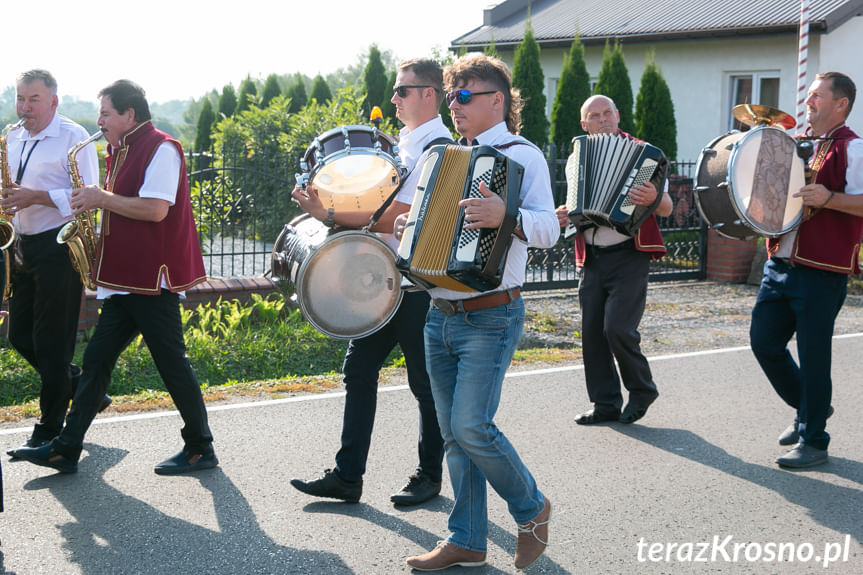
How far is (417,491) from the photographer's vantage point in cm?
475

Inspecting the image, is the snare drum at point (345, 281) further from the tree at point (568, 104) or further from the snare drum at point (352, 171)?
the tree at point (568, 104)

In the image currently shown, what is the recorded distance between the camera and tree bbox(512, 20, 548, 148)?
18125mm

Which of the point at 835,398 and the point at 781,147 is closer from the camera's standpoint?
the point at 781,147

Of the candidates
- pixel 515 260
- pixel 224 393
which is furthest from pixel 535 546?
pixel 224 393

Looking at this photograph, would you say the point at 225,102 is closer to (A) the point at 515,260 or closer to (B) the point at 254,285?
(B) the point at 254,285

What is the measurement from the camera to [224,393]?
684cm

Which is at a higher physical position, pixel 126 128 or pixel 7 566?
pixel 126 128

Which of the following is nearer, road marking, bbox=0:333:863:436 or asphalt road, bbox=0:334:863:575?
asphalt road, bbox=0:334:863:575

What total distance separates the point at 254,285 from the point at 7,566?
18.0 ft

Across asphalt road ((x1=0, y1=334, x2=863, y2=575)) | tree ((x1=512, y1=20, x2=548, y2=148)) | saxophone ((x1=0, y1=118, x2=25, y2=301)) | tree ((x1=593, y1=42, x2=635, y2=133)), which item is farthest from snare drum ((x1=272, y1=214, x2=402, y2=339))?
tree ((x1=593, y1=42, x2=635, y2=133))

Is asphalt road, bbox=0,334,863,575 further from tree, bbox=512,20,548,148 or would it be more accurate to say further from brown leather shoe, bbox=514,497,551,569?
tree, bbox=512,20,548,148

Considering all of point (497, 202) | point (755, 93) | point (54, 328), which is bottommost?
point (54, 328)

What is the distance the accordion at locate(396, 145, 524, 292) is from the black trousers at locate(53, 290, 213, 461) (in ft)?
6.35

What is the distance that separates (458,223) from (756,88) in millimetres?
16720
